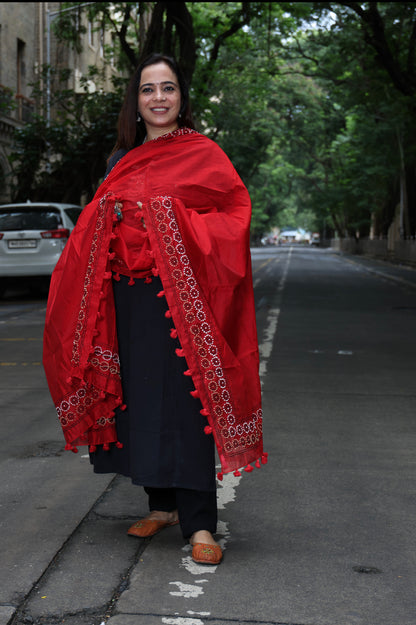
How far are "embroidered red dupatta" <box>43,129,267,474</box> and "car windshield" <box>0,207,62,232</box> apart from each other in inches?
533

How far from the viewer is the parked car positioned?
1677 centimetres

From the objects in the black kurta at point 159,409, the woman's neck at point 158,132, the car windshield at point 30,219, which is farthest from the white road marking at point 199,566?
the car windshield at point 30,219

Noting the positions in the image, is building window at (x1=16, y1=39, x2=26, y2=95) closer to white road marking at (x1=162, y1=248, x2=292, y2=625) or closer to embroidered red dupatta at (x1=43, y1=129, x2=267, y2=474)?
white road marking at (x1=162, y1=248, x2=292, y2=625)

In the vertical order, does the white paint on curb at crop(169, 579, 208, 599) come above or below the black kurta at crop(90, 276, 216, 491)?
below

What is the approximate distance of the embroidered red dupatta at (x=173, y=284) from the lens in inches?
136

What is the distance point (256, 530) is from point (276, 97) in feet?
158

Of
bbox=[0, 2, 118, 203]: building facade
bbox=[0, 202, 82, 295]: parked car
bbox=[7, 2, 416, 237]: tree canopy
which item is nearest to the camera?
bbox=[0, 202, 82, 295]: parked car

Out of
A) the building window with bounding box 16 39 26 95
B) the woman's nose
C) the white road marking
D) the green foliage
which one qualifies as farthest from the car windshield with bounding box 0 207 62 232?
the building window with bounding box 16 39 26 95

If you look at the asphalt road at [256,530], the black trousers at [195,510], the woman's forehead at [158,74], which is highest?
the woman's forehead at [158,74]

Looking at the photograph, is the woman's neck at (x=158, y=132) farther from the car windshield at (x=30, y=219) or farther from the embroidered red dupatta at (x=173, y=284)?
the car windshield at (x=30, y=219)

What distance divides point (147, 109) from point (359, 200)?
4612 cm

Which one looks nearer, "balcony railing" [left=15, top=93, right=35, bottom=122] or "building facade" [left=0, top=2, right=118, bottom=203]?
"building facade" [left=0, top=2, right=118, bottom=203]

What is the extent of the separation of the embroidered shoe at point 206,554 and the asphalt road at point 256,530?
0.03 m

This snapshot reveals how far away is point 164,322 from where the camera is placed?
349cm
